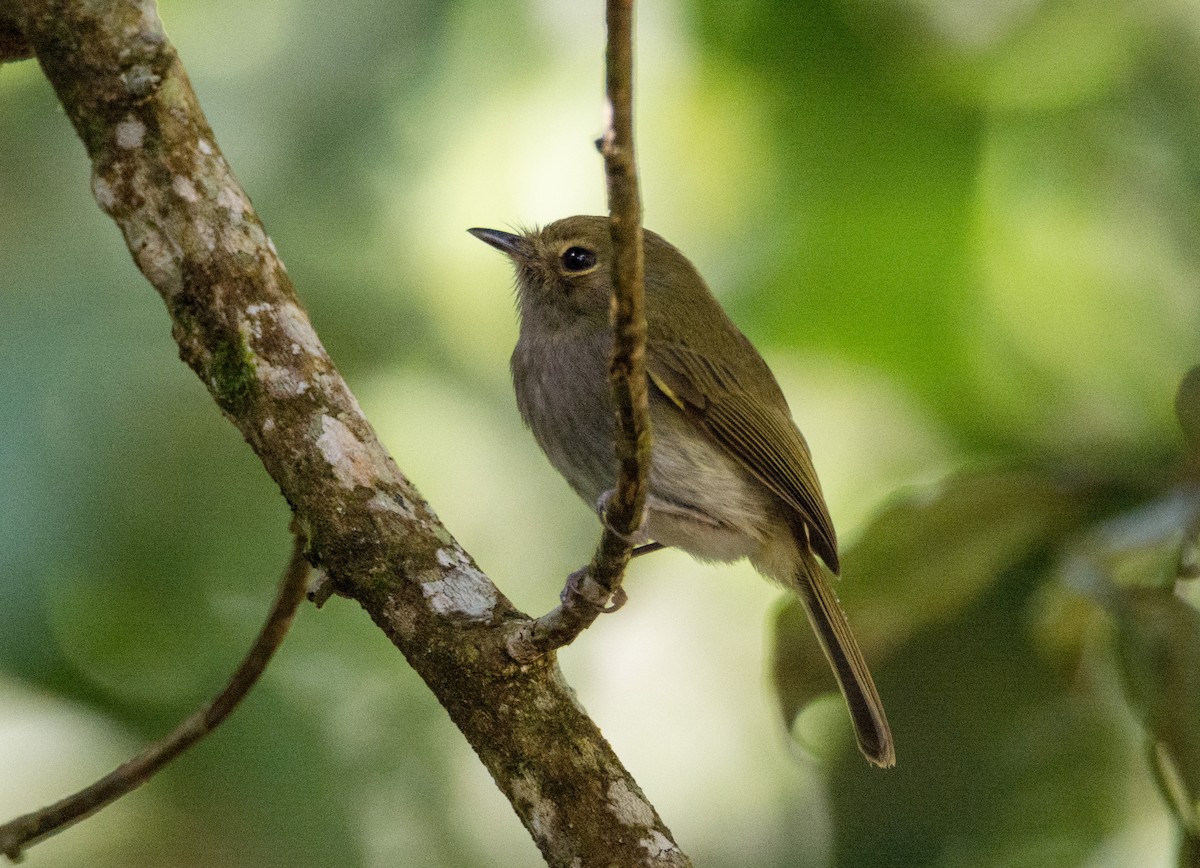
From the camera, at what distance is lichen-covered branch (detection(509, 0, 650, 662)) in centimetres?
174

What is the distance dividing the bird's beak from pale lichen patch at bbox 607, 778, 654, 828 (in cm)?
185

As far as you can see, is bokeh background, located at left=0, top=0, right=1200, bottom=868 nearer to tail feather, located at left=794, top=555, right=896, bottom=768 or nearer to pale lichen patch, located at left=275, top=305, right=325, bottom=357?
tail feather, located at left=794, top=555, right=896, bottom=768

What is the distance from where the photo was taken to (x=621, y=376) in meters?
2.07

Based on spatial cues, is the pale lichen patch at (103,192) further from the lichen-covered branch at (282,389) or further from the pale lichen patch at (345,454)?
the pale lichen patch at (345,454)

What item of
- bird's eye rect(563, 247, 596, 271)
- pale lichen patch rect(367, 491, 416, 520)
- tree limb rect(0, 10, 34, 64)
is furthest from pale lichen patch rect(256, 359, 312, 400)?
bird's eye rect(563, 247, 596, 271)

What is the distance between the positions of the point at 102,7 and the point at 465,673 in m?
1.47

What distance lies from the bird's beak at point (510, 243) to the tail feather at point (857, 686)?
1299mm

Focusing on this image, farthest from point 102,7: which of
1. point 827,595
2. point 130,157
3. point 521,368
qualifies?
point 827,595

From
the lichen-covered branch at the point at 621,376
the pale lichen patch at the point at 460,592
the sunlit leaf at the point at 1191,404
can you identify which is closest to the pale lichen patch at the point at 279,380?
the pale lichen patch at the point at 460,592

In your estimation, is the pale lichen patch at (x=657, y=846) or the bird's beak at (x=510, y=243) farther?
the bird's beak at (x=510, y=243)

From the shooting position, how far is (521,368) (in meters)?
3.57

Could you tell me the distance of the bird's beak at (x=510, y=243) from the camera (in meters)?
3.79

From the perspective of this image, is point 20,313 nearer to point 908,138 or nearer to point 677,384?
point 677,384

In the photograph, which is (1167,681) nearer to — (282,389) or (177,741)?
(282,389)
